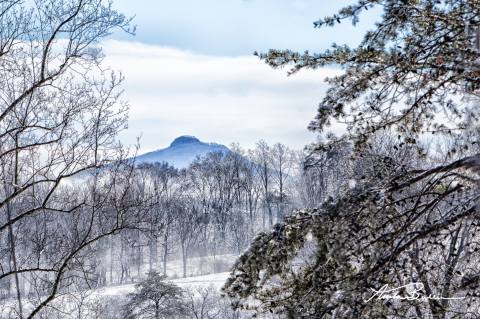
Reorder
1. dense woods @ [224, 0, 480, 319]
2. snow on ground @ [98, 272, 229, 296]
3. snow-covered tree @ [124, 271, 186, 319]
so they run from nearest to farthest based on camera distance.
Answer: dense woods @ [224, 0, 480, 319] < snow-covered tree @ [124, 271, 186, 319] < snow on ground @ [98, 272, 229, 296]

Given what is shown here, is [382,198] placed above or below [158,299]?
above

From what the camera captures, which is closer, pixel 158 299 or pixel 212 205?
pixel 158 299

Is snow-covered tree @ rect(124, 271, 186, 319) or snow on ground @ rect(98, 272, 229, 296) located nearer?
snow-covered tree @ rect(124, 271, 186, 319)

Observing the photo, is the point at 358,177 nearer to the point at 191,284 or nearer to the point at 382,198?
the point at 382,198

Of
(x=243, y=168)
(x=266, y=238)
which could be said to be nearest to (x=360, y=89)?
(x=266, y=238)

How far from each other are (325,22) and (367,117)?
3.00 feet

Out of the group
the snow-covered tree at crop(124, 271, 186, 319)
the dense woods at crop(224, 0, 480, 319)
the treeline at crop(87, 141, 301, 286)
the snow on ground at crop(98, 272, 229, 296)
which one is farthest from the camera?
the treeline at crop(87, 141, 301, 286)

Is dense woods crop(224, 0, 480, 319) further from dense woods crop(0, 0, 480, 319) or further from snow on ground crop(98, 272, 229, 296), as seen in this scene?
snow on ground crop(98, 272, 229, 296)

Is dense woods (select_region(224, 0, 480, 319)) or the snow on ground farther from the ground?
dense woods (select_region(224, 0, 480, 319))

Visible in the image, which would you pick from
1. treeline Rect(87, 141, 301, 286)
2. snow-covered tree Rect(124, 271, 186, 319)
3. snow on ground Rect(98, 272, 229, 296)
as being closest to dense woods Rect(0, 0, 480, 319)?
snow-covered tree Rect(124, 271, 186, 319)

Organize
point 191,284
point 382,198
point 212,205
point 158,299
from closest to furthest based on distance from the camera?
point 382,198 < point 158,299 < point 191,284 < point 212,205

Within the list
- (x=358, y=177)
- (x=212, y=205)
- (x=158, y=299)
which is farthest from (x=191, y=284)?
(x=358, y=177)

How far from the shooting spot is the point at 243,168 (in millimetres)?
51594

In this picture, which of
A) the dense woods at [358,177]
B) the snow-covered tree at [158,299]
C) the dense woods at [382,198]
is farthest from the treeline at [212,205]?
the dense woods at [382,198]
